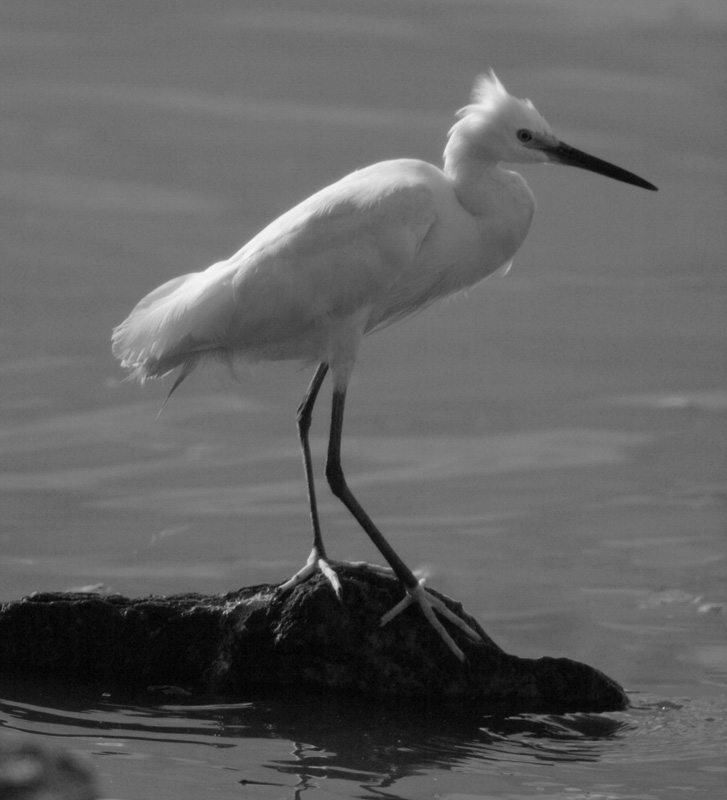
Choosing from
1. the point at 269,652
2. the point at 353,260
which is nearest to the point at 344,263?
the point at 353,260

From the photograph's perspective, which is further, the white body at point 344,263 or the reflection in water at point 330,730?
the white body at point 344,263

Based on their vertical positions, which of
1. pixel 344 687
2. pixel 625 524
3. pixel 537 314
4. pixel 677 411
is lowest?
pixel 344 687

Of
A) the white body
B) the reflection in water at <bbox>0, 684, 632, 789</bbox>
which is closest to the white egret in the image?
the white body

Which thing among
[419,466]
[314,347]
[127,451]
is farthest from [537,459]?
[314,347]

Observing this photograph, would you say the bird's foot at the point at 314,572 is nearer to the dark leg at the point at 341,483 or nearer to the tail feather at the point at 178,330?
the dark leg at the point at 341,483

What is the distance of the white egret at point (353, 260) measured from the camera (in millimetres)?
5523

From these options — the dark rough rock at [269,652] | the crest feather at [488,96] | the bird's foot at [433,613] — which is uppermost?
the crest feather at [488,96]

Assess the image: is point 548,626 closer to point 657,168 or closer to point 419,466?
point 419,466

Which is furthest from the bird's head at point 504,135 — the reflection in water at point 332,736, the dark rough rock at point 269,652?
the reflection in water at point 332,736

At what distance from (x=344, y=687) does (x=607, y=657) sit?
1.36 metres

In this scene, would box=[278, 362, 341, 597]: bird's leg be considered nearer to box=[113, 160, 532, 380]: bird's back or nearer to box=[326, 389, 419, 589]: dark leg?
box=[326, 389, 419, 589]: dark leg

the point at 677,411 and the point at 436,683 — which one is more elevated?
the point at 677,411

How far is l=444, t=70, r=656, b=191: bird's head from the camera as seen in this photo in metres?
5.65

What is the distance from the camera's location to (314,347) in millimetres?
5684
